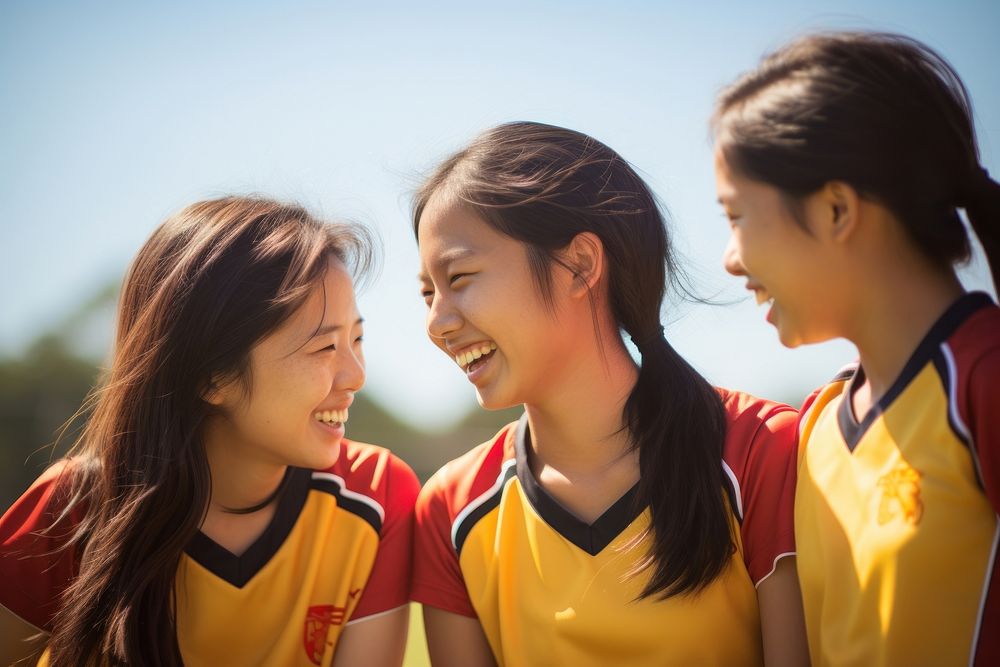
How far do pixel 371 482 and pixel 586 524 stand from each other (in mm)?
801

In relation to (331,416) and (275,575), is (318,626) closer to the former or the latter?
(275,575)

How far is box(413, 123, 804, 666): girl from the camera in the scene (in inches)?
97.9

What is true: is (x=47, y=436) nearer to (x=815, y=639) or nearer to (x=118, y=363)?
(x=118, y=363)

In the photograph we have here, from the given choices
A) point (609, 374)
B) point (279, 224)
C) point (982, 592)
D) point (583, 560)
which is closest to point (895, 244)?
point (982, 592)

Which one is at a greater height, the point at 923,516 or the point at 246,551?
the point at 923,516

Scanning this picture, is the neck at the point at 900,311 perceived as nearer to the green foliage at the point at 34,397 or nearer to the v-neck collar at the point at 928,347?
the v-neck collar at the point at 928,347

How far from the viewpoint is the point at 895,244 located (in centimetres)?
207

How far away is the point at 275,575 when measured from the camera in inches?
114

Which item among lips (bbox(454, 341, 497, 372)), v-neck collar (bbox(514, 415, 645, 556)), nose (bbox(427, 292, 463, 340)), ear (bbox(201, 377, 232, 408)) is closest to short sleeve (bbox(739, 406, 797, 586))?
v-neck collar (bbox(514, 415, 645, 556))

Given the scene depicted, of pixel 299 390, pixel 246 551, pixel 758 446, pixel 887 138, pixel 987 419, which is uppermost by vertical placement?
pixel 887 138

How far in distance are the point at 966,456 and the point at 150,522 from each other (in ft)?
7.36

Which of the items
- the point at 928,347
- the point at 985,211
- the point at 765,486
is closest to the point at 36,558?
the point at 765,486

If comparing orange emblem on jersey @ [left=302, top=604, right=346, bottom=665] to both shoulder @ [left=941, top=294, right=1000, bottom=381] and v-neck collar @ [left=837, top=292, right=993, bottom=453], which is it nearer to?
v-neck collar @ [left=837, top=292, right=993, bottom=453]

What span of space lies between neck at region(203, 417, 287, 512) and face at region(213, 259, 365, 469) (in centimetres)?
3
